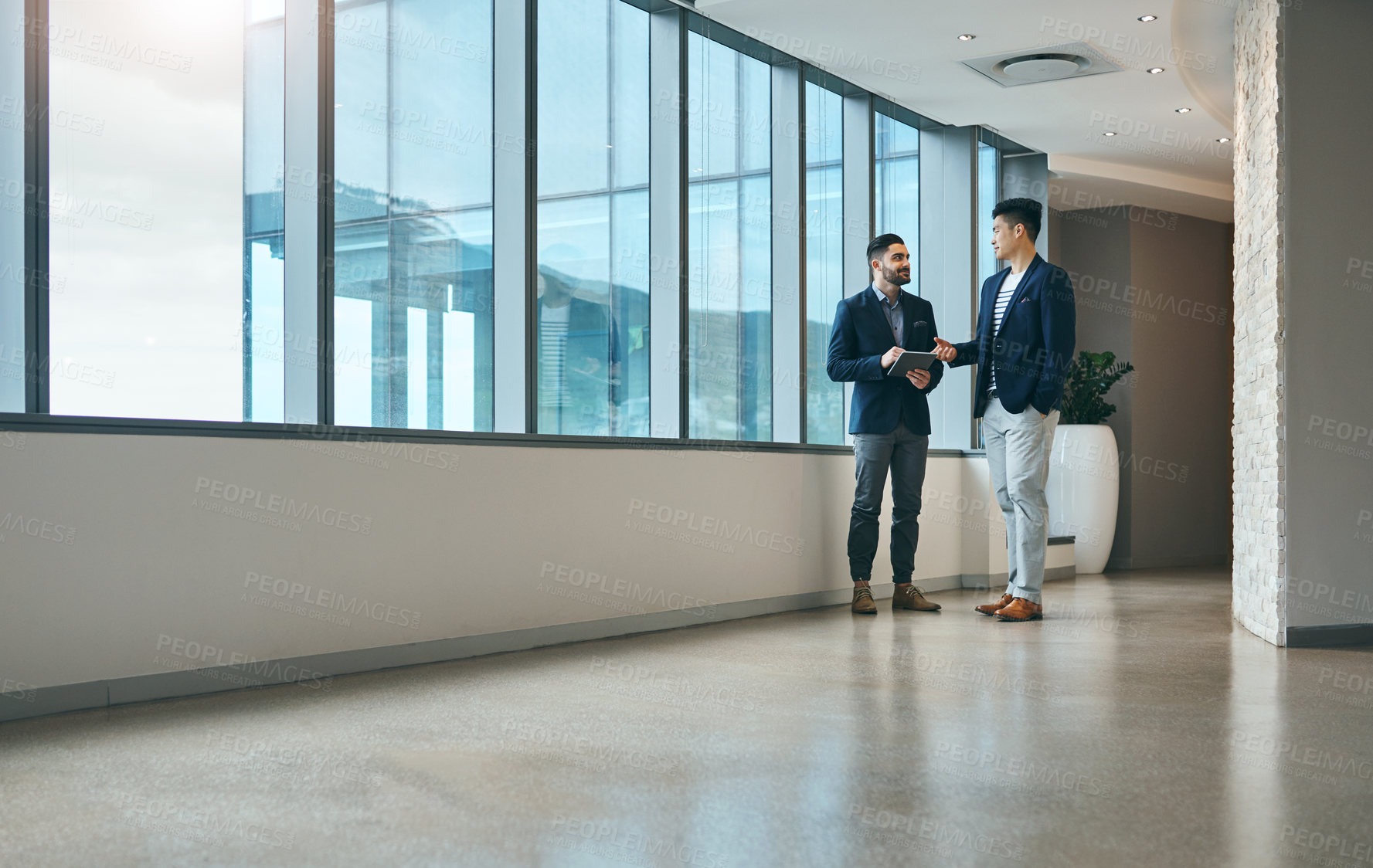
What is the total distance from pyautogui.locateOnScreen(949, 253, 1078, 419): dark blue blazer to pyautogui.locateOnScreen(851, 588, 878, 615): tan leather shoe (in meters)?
1.01

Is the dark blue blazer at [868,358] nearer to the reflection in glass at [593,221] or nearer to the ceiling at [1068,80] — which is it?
the reflection in glass at [593,221]

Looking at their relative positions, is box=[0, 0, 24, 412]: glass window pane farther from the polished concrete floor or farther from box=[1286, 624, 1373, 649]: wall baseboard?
box=[1286, 624, 1373, 649]: wall baseboard

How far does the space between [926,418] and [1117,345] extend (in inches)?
156

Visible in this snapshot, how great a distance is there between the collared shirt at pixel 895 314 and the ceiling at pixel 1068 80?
1.22 meters

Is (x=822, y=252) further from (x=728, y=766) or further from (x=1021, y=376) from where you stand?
(x=728, y=766)

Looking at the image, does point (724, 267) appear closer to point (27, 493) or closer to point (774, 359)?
point (774, 359)

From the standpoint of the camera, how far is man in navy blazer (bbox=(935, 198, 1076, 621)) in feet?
15.8

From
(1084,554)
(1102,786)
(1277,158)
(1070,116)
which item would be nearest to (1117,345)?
(1084,554)

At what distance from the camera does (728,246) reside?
214 inches

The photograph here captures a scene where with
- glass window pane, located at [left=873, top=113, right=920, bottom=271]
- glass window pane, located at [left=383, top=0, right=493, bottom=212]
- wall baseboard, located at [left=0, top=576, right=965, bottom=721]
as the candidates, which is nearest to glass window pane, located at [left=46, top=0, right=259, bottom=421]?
glass window pane, located at [left=383, top=0, right=493, bottom=212]

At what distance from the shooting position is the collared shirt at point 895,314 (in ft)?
17.5

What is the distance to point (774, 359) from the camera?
5.72 meters

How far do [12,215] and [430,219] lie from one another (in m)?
1.46

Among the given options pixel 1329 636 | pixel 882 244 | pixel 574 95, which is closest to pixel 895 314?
pixel 882 244
